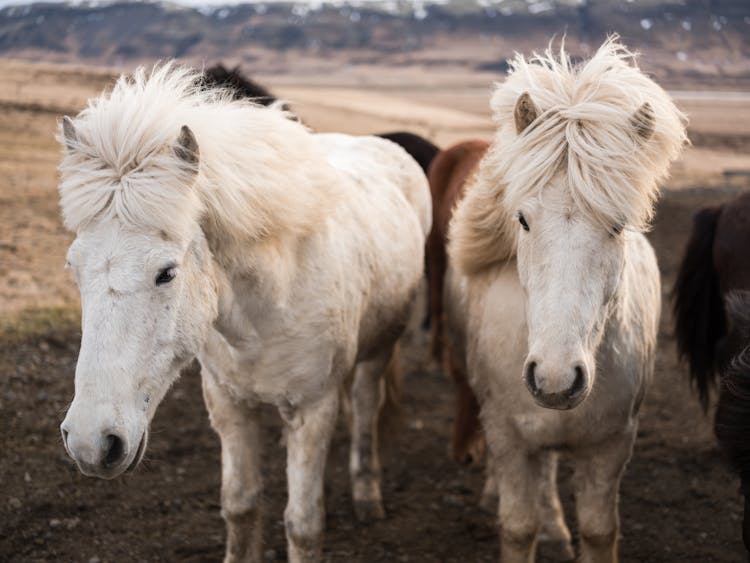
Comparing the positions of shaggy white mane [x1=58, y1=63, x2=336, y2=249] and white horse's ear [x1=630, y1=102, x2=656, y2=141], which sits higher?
white horse's ear [x1=630, y1=102, x2=656, y2=141]

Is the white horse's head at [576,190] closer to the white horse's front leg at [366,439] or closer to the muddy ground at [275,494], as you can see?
the white horse's front leg at [366,439]

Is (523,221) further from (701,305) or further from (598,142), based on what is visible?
(701,305)

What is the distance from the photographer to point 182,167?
2.30m

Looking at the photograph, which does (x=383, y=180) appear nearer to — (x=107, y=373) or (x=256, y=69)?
(x=107, y=373)

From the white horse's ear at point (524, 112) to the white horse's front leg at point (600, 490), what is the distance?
1326 mm

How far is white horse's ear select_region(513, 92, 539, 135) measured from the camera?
8.29ft

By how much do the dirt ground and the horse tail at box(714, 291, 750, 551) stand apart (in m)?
1.67

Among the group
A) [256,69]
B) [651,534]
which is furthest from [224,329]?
[256,69]

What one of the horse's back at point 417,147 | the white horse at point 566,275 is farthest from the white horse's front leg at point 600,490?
the horse's back at point 417,147

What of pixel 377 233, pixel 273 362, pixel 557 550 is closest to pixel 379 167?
pixel 377 233

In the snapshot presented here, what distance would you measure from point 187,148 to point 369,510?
2665 millimetres

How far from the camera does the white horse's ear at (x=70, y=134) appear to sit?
2.32 metres

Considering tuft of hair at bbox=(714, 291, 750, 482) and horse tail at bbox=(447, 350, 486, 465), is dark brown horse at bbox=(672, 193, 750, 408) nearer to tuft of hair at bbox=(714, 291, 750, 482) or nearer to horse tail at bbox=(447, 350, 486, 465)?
horse tail at bbox=(447, 350, 486, 465)

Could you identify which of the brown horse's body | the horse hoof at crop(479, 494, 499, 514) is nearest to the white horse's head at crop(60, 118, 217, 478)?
the brown horse's body
